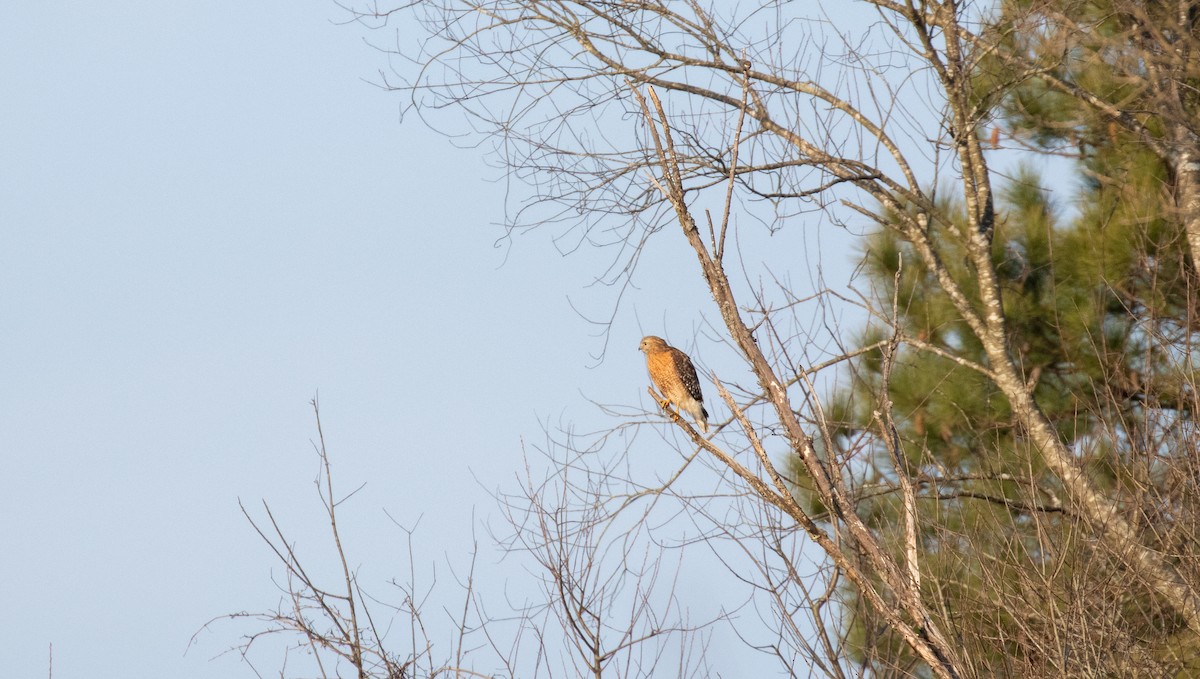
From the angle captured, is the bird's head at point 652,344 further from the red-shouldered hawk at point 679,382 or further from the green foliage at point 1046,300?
the green foliage at point 1046,300

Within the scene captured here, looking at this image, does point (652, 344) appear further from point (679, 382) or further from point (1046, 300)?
point (1046, 300)

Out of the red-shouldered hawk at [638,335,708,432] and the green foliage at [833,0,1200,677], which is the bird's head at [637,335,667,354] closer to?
the red-shouldered hawk at [638,335,708,432]

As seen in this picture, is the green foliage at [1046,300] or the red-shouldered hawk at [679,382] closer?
the green foliage at [1046,300]

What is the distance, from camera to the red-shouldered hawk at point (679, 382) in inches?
311

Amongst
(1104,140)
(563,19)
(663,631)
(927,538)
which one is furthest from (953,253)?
(663,631)

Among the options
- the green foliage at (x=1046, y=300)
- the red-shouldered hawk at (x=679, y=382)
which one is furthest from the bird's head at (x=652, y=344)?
the green foliage at (x=1046, y=300)

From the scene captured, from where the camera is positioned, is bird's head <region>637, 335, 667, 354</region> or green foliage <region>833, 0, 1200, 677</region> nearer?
green foliage <region>833, 0, 1200, 677</region>

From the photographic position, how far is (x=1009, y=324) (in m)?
8.63

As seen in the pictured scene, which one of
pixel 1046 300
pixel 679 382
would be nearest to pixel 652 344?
pixel 679 382

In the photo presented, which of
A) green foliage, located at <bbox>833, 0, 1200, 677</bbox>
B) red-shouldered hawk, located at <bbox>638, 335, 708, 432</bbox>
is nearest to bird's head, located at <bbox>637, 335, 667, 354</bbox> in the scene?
red-shouldered hawk, located at <bbox>638, 335, 708, 432</bbox>

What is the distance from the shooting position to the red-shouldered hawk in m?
7.91

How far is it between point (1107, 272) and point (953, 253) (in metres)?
1.05

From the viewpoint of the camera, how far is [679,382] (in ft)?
25.9

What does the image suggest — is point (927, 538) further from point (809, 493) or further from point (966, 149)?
point (966, 149)
